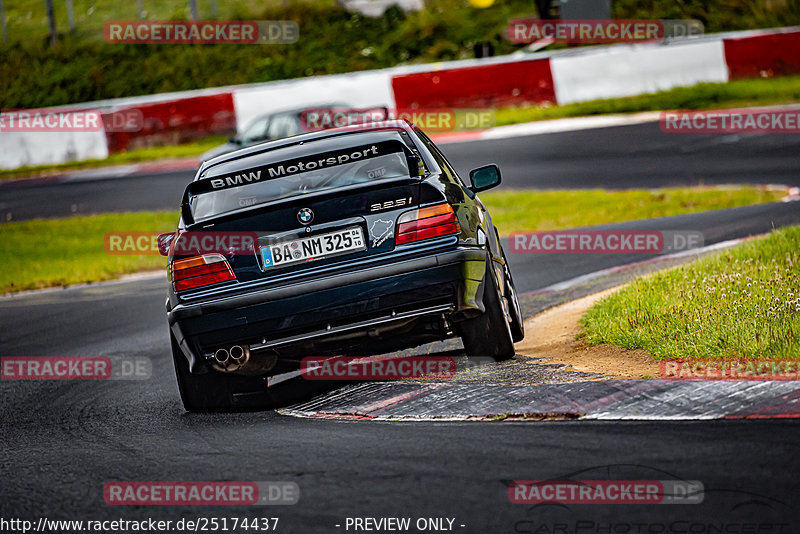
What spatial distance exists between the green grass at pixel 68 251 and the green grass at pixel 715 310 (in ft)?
26.9

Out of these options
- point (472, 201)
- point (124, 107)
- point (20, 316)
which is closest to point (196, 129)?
point (124, 107)

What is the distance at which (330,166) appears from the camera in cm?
685

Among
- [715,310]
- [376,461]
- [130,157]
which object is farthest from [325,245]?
[130,157]

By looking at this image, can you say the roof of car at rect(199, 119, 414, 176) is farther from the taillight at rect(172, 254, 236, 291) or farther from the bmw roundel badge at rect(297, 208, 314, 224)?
the bmw roundel badge at rect(297, 208, 314, 224)

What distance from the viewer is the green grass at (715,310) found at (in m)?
6.45

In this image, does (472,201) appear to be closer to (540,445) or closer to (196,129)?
(540,445)

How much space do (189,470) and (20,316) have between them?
7.31 meters

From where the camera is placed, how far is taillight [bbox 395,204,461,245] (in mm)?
6375

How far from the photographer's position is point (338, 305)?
20.8 feet

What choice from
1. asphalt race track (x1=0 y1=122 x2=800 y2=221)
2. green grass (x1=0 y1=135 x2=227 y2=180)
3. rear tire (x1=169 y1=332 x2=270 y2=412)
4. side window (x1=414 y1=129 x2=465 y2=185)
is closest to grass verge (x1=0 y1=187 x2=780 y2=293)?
asphalt race track (x1=0 y1=122 x2=800 y2=221)

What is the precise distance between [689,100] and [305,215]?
55.6 feet

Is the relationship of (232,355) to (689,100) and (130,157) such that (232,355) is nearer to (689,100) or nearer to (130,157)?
(689,100)

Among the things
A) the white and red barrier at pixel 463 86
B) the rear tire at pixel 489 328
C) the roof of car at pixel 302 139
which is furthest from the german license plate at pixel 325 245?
the white and red barrier at pixel 463 86

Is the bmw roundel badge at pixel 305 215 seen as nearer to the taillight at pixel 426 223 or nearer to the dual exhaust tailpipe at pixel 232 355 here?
the taillight at pixel 426 223
